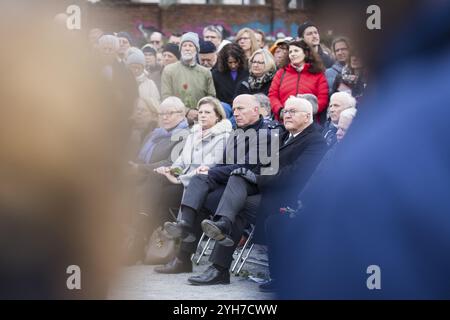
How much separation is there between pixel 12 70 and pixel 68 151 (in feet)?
0.58

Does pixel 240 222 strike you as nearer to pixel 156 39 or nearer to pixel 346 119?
pixel 346 119

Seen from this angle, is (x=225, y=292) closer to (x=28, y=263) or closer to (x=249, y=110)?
(x=28, y=263)

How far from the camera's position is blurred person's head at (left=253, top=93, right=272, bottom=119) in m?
4.81

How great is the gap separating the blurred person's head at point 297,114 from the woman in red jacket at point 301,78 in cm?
12

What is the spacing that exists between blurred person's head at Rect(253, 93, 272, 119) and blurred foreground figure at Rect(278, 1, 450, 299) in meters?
3.09

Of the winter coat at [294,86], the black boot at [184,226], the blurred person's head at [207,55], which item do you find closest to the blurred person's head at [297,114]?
the winter coat at [294,86]

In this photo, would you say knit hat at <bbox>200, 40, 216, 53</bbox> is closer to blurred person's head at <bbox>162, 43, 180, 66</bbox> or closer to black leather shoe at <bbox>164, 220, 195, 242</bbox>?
blurred person's head at <bbox>162, 43, 180, 66</bbox>

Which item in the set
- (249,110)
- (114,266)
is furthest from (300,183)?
(114,266)

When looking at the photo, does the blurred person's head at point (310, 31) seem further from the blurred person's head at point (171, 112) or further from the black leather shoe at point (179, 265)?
the black leather shoe at point (179, 265)

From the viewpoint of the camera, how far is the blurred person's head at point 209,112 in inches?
194

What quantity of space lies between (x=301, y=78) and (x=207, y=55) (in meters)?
1.42

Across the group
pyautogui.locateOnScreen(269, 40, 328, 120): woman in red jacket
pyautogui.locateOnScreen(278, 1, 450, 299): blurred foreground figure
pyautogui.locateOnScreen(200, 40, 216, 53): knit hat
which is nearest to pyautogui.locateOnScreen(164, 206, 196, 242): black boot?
pyautogui.locateOnScreen(269, 40, 328, 120): woman in red jacket

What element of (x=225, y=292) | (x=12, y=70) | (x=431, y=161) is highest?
(x=12, y=70)

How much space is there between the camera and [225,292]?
2.84 meters
